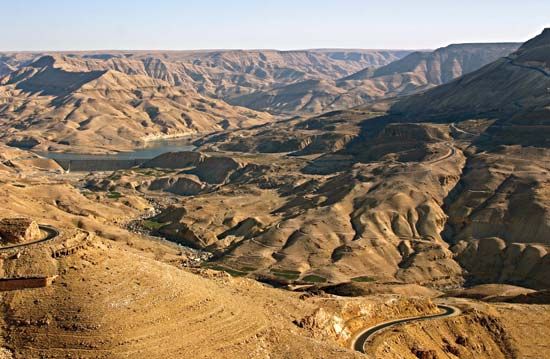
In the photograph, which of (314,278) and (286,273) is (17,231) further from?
(286,273)

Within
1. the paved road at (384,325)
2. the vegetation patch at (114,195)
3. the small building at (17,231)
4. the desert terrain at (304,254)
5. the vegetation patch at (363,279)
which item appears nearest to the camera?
the desert terrain at (304,254)

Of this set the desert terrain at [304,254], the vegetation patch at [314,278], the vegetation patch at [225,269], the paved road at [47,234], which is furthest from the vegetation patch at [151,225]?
the paved road at [47,234]

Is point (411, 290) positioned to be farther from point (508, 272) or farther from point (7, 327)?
point (7, 327)

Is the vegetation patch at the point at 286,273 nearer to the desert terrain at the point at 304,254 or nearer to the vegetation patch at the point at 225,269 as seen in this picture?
the desert terrain at the point at 304,254

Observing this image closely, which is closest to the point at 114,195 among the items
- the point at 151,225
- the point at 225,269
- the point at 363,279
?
the point at 151,225

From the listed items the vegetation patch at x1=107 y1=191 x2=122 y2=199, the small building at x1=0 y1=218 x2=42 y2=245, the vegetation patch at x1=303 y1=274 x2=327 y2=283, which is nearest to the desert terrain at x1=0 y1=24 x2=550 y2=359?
the small building at x1=0 y1=218 x2=42 y2=245

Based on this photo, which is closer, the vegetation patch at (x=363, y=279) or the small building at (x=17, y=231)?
the small building at (x=17, y=231)
